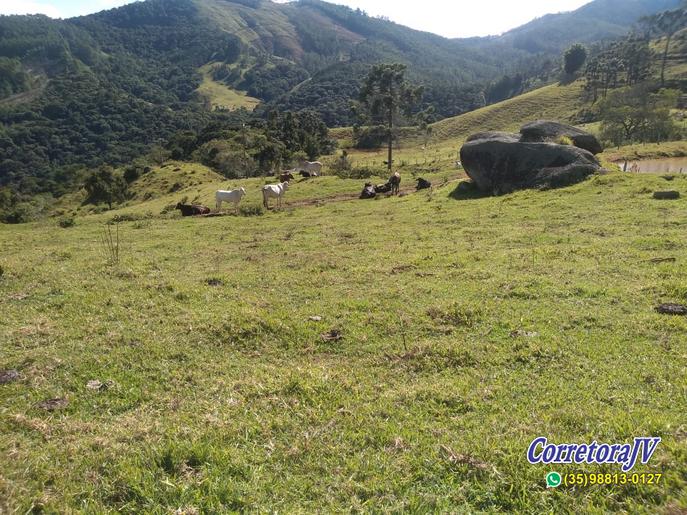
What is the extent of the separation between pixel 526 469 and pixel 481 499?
589 millimetres

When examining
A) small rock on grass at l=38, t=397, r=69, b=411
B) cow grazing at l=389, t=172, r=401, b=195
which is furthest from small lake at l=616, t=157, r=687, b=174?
small rock on grass at l=38, t=397, r=69, b=411

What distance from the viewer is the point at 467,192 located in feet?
85.3

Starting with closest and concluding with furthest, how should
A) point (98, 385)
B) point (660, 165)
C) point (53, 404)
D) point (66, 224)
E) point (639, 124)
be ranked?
point (53, 404), point (98, 385), point (66, 224), point (660, 165), point (639, 124)

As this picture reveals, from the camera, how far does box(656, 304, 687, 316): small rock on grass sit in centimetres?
785

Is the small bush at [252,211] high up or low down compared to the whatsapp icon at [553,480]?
down

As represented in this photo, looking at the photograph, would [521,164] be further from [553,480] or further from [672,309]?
[553,480]

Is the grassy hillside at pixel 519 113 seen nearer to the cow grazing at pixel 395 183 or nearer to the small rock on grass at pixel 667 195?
the cow grazing at pixel 395 183

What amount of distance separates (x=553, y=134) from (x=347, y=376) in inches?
1052


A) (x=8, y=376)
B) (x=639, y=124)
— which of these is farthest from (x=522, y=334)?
(x=639, y=124)

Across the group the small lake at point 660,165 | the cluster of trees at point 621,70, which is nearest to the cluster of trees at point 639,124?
the small lake at point 660,165

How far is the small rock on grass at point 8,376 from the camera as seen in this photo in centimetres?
658

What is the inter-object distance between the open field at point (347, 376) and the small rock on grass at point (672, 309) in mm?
307

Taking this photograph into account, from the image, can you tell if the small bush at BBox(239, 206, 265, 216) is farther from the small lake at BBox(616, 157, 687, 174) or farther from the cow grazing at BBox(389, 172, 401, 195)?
the small lake at BBox(616, 157, 687, 174)

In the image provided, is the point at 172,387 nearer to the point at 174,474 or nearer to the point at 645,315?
the point at 174,474
